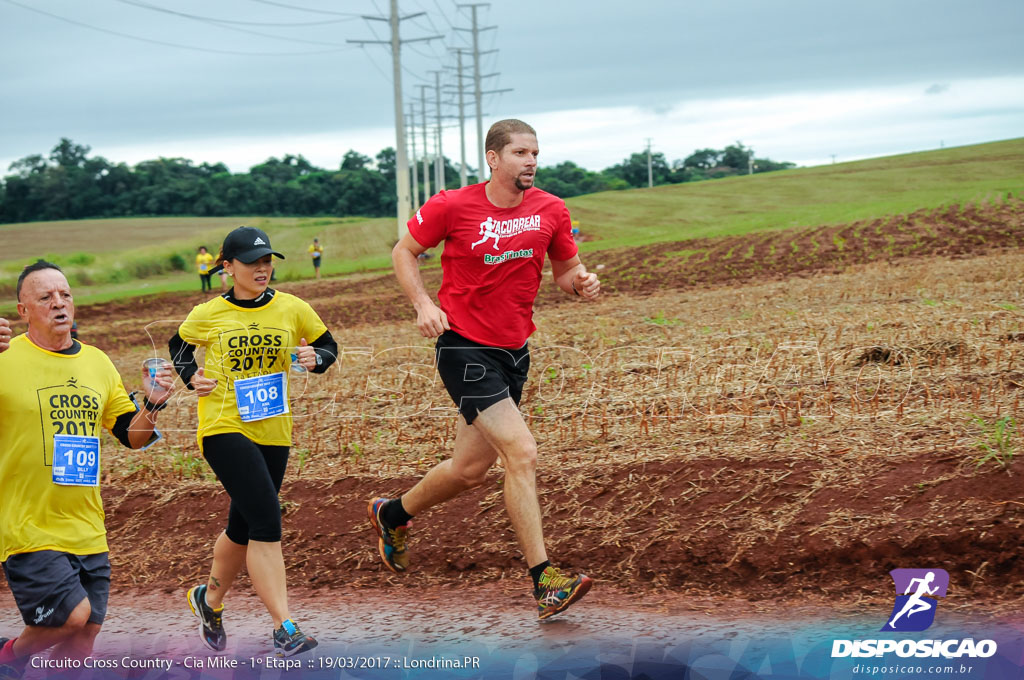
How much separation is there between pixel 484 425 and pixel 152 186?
103104 millimetres

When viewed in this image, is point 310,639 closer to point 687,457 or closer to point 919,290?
point 687,457

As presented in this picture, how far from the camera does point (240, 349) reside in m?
5.18

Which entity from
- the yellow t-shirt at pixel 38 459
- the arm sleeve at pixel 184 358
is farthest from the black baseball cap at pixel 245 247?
the yellow t-shirt at pixel 38 459

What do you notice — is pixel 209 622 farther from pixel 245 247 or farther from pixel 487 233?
pixel 487 233

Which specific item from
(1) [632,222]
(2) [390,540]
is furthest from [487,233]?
(1) [632,222]

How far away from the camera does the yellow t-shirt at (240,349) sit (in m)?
5.12

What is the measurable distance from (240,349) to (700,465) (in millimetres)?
3154

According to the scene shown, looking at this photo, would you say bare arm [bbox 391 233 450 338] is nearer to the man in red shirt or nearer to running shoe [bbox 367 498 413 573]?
the man in red shirt

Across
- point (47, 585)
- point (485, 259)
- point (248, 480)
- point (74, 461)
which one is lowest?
point (47, 585)

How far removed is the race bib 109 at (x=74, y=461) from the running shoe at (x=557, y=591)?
2141mm

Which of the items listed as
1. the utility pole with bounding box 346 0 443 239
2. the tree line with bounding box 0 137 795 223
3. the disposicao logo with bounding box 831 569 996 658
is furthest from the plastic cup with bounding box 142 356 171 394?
the tree line with bounding box 0 137 795 223

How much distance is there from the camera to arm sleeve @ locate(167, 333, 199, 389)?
5180 millimetres

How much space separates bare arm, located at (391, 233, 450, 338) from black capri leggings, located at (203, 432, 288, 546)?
105cm

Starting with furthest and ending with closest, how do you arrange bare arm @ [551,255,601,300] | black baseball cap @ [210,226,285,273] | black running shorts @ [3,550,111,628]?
bare arm @ [551,255,601,300], black baseball cap @ [210,226,285,273], black running shorts @ [3,550,111,628]
